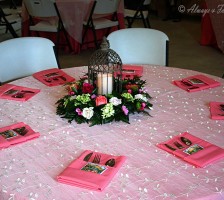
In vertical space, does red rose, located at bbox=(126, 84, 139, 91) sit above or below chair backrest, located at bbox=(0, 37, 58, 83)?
above

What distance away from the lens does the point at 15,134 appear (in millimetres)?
1380

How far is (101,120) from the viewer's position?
56.6 inches

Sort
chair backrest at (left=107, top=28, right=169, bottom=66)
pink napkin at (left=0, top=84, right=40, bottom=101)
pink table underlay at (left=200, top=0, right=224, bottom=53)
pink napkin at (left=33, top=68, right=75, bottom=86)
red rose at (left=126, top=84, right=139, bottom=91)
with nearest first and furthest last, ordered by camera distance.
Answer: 1. red rose at (left=126, top=84, right=139, bottom=91)
2. pink napkin at (left=0, top=84, right=40, bottom=101)
3. pink napkin at (left=33, top=68, right=75, bottom=86)
4. chair backrest at (left=107, top=28, right=169, bottom=66)
5. pink table underlay at (left=200, top=0, right=224, bottom=53)

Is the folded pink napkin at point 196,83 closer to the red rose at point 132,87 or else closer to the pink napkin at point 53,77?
the red rose at point 132,87

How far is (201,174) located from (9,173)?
62 cm

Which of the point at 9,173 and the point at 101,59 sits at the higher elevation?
the point at 101,59

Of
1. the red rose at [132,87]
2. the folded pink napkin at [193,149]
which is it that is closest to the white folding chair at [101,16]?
the red rose at [132,87]

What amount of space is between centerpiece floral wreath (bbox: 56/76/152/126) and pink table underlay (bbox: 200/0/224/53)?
368 cm

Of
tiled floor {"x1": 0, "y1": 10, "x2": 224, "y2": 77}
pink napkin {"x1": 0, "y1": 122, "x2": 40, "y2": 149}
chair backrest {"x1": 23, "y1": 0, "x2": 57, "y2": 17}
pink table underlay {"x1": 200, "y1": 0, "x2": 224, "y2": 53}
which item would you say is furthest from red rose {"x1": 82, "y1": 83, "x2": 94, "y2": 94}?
pink table underlay {"x1": 200, "y1": 0, "x2": 224, "y2": 53}

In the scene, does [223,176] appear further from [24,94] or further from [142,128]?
[24,94]

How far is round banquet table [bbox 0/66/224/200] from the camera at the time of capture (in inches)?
41.7

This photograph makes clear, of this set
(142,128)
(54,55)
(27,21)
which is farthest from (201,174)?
(27,21)

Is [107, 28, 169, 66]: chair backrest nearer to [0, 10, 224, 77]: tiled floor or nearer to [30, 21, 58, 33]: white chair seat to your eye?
[0, 10, 224, 77]: tiled floor

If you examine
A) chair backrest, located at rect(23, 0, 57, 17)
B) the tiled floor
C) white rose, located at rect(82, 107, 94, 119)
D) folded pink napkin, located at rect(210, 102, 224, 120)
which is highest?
white rose, located at rect(82, 107, 94, 119)
